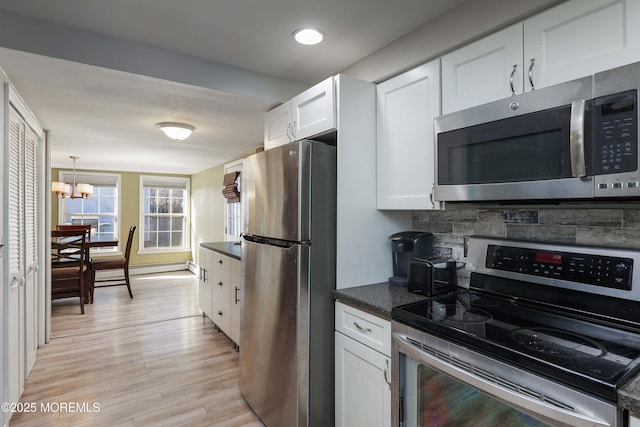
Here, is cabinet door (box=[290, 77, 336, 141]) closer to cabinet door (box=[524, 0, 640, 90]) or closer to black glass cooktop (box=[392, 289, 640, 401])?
cabinet door (box=[524, 0, 640, 90])

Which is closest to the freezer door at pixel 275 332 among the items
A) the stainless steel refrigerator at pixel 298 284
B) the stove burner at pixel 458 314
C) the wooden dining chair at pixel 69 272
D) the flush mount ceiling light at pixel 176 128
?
the stainless steel refrigerator at pixel 298 284

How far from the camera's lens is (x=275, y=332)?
77.3 inches

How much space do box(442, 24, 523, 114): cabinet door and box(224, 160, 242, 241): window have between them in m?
3.68

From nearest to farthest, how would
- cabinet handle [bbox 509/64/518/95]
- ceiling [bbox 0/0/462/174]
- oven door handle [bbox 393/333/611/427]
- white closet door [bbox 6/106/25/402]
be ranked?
oven door handle [bbox 393/333/611/427] < cabinet handle [bbox 509/64/518/95] < ceiling [bbox 0/0/462/174] < white closet door [bbox 6/106/25/402]

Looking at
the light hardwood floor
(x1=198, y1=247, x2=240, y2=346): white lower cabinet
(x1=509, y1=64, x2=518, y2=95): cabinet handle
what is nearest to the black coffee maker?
(x1=509, y1=64, x2=518, y2=95): cabinet handle

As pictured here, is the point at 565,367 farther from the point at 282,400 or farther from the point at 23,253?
the point at 23,253

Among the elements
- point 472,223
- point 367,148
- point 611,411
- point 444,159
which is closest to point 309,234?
point 367,148

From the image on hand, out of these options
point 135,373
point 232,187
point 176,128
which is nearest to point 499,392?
point 135,373

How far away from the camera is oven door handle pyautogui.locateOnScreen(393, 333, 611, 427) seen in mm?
883

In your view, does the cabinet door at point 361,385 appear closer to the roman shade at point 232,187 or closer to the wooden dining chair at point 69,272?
the roman shade at point 232,187

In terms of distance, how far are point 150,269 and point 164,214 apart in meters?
1.15

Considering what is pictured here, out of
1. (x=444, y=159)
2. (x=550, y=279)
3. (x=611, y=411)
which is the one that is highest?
(x=444, y=159)

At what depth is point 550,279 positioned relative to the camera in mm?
1441

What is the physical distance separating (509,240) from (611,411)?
88 centimetres
